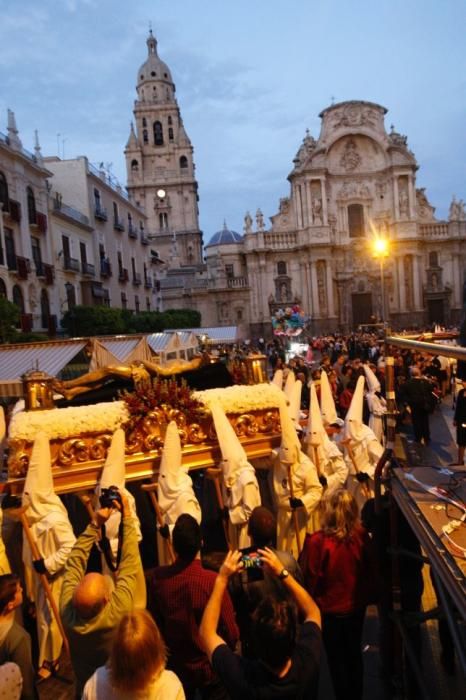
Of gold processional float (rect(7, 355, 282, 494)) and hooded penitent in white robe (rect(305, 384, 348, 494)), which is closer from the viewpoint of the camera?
gold processional float (rect(7, 355, 282, 494))

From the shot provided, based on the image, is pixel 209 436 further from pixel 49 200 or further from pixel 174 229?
pixel 174 229

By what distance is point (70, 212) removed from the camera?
30438 mm

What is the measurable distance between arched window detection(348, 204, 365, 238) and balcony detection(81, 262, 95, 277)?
2654 centimetres

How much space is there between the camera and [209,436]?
582 centimetres

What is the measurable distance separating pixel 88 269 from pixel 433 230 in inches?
1328

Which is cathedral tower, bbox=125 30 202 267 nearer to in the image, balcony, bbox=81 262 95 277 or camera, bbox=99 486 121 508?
balcony, bbox=81 262 95 277

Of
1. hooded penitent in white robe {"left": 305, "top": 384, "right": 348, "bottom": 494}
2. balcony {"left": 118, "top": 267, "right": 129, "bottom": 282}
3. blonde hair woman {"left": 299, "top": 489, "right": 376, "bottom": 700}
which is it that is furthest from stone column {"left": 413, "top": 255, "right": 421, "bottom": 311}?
blonde hair woman {"left": 299, "top": 489, "right": 376, "bottom": 700}

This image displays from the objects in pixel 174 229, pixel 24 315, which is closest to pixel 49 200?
pixel 24 315

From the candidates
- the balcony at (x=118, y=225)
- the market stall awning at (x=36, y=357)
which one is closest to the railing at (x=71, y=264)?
the balcony at (x=118, y=225)

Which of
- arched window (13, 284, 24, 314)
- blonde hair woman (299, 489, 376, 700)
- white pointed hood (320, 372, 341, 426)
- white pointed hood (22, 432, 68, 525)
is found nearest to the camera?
blonde hair woman (299, 489, 376, 700)

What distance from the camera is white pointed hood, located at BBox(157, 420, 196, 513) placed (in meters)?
4.76

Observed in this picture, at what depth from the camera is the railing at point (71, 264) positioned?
2853cm

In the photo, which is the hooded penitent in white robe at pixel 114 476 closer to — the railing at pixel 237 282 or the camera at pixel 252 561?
the camera at pixel 252 561

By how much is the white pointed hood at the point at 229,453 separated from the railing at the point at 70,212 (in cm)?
2576
